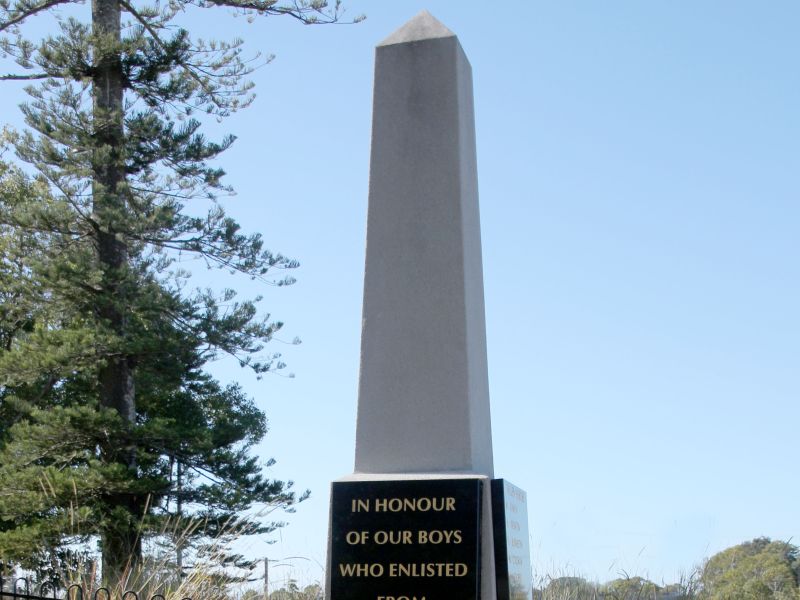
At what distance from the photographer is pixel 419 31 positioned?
22.7 ft

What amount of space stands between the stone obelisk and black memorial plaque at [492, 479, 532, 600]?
0.05 m

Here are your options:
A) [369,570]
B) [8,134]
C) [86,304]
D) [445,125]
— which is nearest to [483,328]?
[445,125]

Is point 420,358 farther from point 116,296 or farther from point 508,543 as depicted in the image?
point 116,296

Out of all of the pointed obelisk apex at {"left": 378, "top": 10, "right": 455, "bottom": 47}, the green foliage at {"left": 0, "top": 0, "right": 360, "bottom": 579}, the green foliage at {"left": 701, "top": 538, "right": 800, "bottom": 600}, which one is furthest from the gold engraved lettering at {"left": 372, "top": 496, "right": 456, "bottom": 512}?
the green foliage at {"left": 0, "top": 0, "right": 360, "bottom": 579}

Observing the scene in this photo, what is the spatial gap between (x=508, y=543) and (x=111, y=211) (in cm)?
1220

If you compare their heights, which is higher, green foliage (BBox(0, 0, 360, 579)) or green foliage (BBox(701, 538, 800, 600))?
green foliage (BBox(0, 0, 360, 579))

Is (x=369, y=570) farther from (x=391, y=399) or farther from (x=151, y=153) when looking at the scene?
(x=151, y=153)

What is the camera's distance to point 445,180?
21.4 ft

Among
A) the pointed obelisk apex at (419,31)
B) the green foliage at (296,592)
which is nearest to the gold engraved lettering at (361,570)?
the green foliage at (296,592)

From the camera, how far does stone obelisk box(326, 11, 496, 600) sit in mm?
5805

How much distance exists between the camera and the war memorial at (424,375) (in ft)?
19.0

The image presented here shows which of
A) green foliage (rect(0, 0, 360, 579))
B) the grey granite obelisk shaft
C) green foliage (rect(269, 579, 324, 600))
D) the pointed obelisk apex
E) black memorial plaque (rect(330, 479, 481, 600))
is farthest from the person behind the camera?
green foliage (rect(0, 0, 360, 579))

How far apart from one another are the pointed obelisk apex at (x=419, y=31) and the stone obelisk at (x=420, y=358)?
1cm

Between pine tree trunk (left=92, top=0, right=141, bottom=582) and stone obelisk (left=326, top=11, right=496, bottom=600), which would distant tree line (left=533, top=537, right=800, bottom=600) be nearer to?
stone obelisk (left=326, top=11, right=496, bottom=600)
